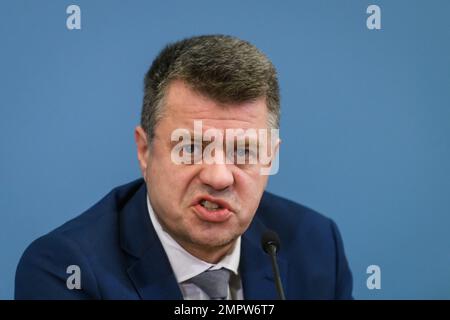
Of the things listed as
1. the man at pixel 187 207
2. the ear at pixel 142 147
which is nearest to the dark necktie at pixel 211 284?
the man at pixel 187 207

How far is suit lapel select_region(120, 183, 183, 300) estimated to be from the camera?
130cm

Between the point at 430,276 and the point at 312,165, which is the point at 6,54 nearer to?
the point at 312,165

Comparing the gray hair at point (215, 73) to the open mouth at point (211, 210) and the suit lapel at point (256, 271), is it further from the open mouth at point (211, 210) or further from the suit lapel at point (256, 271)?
the suit lapel at point (256, 271)

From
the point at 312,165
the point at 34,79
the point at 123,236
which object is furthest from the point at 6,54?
the point at 312,165

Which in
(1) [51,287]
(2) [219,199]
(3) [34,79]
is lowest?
(1) [51,287]

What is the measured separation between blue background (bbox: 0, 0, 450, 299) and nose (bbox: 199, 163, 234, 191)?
12.4 inches

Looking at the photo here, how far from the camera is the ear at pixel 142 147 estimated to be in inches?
53.6

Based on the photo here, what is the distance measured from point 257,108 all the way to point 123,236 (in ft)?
1.32

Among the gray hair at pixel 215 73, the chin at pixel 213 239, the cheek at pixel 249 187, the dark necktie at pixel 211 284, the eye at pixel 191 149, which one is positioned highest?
the gray hair at pixel 215 73

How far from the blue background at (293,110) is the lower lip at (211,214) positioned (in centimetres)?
32

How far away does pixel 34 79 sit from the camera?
145 centimetres

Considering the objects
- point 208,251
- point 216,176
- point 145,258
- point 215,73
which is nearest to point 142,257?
point 145,258

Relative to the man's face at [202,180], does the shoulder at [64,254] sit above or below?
below

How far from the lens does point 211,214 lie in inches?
50.3
